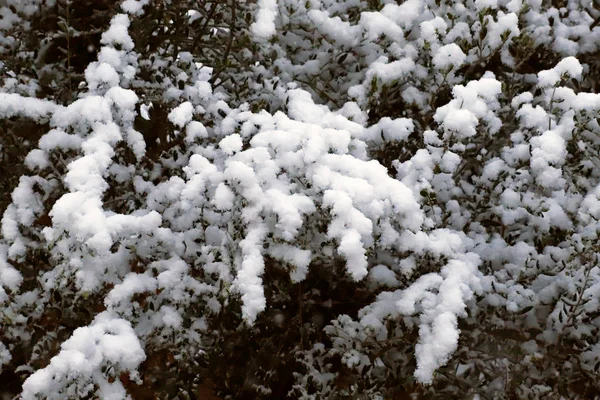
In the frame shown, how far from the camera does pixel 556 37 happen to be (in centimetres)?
316

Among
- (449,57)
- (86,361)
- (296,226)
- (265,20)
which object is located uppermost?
(449,57)

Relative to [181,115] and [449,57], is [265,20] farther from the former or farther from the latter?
[449,57]

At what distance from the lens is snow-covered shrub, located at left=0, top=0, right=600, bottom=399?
207 cm

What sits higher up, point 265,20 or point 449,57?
point 449,57

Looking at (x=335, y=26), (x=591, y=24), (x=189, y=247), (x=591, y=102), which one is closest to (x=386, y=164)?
(x=335, y=26)

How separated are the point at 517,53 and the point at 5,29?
8.19 feet

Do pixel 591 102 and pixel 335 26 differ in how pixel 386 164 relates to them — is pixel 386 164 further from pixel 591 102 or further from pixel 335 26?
pixel 591 102

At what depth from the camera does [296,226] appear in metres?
2.02

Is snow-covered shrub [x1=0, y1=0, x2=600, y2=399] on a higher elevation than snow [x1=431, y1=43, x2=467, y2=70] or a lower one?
lower

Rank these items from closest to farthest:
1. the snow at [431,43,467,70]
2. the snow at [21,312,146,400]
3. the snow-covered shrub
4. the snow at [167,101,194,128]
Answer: the snow at [21,312,146,400] → the snow-covered shrub → the snow at [167,101,194,128] → the snow at [431,43,467,70]

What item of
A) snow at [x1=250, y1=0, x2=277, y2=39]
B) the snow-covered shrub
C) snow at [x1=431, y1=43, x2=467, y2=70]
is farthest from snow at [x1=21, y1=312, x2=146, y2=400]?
snow at [x1=431, y1=43, x2=467, y2=70]

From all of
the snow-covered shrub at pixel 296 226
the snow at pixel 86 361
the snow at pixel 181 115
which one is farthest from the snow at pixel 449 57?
the snow at pixel 86 361

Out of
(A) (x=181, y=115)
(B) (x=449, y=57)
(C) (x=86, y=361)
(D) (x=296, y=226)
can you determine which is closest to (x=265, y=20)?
(A) (x=181, y=115)

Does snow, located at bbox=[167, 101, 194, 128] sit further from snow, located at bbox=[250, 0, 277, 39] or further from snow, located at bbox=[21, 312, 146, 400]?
snow, located at bbox=[21, 312, 146, 400]
